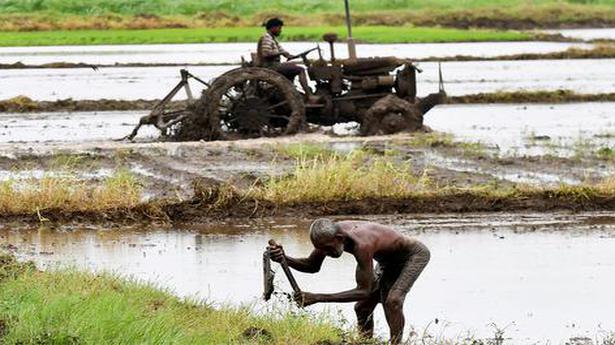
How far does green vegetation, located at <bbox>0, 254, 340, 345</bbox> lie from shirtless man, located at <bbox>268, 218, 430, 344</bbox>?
28 cm

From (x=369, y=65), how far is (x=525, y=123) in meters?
3.73

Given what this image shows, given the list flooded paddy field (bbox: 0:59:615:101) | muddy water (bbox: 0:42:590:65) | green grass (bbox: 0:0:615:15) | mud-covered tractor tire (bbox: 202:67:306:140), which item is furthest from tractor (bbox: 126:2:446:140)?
green grass (bbox: 0:0:615:15)

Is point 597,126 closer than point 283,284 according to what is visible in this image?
No

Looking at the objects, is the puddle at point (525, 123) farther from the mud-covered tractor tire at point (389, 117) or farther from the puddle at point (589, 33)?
the puddle at point (589, 33)

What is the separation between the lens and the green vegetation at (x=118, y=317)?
681cm

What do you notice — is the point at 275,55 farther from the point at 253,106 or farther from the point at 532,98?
the point at 532,98

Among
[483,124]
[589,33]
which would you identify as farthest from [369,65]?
[589,33]

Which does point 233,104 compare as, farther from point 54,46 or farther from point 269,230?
point 54,46

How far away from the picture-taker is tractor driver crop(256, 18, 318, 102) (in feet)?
60.8

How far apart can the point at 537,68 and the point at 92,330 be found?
2840 cm

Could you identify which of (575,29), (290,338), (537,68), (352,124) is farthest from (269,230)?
(575,29)

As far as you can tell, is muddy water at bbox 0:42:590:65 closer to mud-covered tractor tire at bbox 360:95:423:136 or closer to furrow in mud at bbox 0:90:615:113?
furrow in mud at bbox 0:90:615:113

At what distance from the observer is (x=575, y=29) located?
181 feet

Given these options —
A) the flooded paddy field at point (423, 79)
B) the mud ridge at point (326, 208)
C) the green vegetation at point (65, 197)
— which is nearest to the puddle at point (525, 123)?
the flooded paddy field at point (423, 79)
